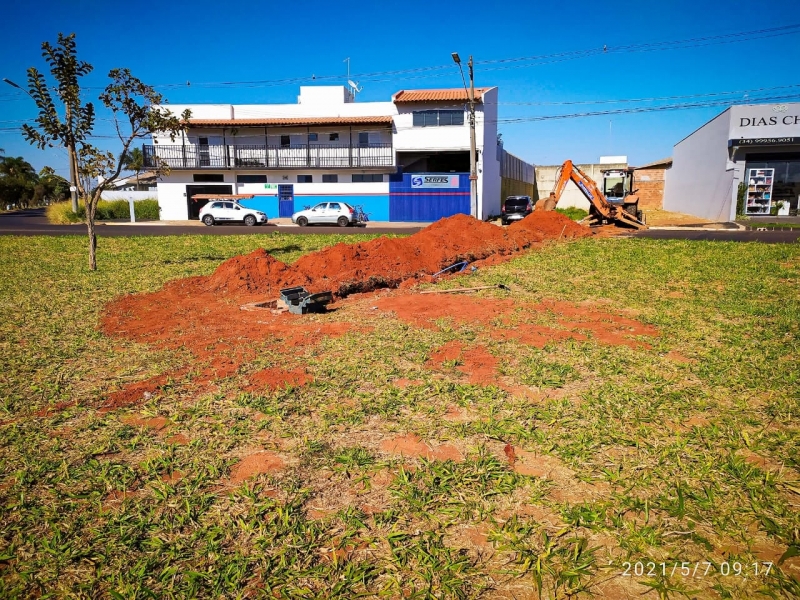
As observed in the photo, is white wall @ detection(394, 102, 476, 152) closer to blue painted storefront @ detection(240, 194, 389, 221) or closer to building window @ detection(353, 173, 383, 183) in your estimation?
building window @ detection(353, 173, 383, 183)

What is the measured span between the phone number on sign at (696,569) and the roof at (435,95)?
113 ft

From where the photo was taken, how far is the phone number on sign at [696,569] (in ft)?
8.68

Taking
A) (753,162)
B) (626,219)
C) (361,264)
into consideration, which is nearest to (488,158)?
(626,219)

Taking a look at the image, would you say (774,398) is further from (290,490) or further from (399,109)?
(399,109)

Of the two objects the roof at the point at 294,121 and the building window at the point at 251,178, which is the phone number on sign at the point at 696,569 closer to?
the roof at the point at 294,121

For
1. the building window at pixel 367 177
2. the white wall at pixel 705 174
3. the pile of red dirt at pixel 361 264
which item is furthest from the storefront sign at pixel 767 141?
the building window at pixel 367 177

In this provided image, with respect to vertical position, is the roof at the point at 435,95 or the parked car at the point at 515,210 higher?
the roof at the point at 435,95

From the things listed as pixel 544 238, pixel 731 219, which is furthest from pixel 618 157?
pixel 544 238

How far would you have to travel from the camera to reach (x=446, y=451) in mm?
3898

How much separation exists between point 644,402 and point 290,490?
3214 millimetres

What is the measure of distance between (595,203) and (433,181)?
14436 mm

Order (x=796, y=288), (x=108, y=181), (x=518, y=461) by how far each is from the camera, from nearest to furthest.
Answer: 1. (x=518, y=461)
2. (x=796, y=288)
3. (x=108, y=181)

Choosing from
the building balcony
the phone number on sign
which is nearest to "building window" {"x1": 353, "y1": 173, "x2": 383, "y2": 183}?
the building balcony

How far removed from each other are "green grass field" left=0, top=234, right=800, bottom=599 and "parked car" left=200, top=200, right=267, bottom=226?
1073 inches
